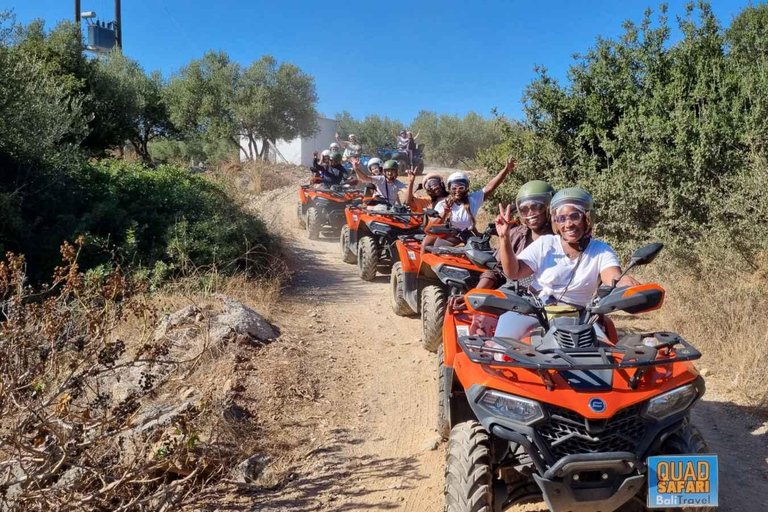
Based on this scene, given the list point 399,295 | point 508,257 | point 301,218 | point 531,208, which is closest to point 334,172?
point 301,218

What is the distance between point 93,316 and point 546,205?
3081mm

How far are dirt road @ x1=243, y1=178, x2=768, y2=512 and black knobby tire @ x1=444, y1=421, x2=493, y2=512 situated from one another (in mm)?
888

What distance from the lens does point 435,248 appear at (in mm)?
5953

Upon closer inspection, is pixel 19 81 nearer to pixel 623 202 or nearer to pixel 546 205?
pixel 546 205

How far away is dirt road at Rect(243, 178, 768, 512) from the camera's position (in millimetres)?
3568

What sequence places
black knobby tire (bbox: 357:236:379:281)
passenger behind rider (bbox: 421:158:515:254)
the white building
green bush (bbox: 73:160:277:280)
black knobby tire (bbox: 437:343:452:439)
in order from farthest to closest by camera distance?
the white building < black knobby tire (bbox: 357:236:379:281) < green bush (bbox: 73:160:277:280) < passenger behind rider (bbox: 421:158:515:254) < black knobby tire (bbox: 437:343:452:439)

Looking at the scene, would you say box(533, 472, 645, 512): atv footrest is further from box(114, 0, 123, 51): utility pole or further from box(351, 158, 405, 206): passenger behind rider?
box(114, 0, 123, 51): utility pole

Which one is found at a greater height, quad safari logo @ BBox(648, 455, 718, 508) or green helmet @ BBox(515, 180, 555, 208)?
green helmet @ BBox(515, 180, 555, 208)

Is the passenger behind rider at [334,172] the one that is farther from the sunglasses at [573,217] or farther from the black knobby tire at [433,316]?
the sunglasses at [573,217]

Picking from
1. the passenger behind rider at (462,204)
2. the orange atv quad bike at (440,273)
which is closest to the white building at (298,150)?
the passenger behind rider at (462,204)

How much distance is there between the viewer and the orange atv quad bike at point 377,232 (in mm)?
8500

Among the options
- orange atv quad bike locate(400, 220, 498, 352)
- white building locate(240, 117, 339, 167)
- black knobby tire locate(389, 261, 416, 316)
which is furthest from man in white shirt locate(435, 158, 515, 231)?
white building locate(240, 117, 339, 167)

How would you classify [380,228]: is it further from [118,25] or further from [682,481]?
[118,25]

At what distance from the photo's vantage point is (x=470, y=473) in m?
2.63
